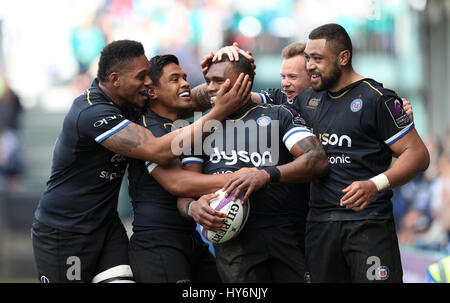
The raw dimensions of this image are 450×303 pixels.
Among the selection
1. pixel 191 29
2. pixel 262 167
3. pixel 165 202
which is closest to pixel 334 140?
pixel 262 167

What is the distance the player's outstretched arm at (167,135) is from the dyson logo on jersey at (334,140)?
721 mm

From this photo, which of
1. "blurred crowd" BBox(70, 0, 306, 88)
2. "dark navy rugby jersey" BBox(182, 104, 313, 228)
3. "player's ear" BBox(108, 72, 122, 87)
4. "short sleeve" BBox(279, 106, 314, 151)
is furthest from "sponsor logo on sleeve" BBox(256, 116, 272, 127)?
"blurred crowd" BBox(70, 0, 306, 88)

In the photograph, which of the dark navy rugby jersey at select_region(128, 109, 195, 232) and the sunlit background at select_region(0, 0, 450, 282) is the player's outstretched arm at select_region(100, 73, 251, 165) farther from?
the sunlit background at select_region(0, 0, 450, 282)

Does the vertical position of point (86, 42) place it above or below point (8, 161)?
above

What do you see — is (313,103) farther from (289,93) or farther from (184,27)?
(184,27)

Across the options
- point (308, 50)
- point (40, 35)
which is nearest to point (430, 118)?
point (40, 35)

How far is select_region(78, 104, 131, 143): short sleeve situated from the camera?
213 inches

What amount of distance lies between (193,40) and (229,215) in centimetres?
1413

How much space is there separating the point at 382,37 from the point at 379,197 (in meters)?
13.6

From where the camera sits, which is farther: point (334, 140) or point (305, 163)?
point (334, 140)

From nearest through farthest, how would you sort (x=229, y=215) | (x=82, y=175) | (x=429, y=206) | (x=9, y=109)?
(x=229, y=215) → (x=82, y=175) → (x=429, y=206) → (x=9, y=109)

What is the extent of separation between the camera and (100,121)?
5434 mm

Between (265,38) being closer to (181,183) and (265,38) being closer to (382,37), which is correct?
(382,37)

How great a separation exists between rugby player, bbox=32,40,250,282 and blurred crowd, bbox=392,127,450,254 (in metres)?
6.27
